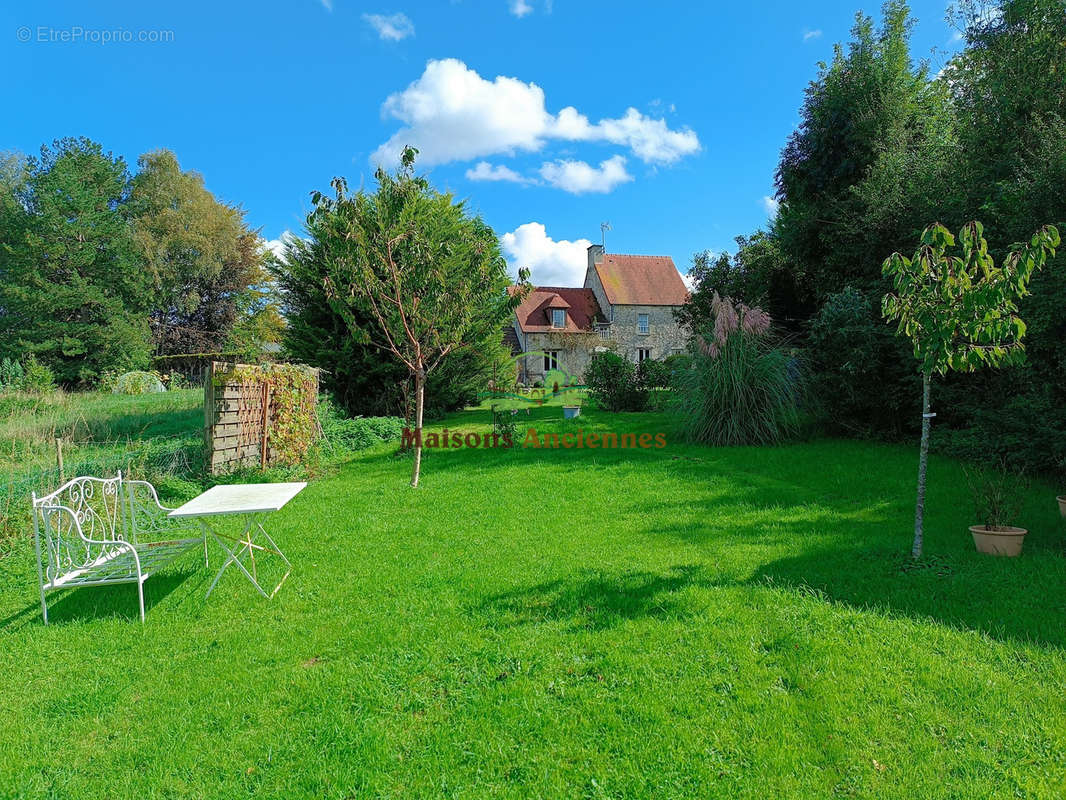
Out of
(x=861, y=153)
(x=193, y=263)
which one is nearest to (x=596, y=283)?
(x=861, y=153)

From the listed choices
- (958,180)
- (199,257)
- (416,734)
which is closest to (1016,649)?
(416,734)

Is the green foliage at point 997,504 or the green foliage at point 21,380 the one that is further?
the green foliage at point 21,380

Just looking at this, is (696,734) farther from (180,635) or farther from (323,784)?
(180,635)

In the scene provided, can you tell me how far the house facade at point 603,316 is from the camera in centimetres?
2855

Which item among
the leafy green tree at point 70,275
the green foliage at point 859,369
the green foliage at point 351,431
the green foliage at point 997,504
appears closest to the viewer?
the green foliage at point 997,504

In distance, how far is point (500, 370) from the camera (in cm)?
1523

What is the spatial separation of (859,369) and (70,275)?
3069 centimetres

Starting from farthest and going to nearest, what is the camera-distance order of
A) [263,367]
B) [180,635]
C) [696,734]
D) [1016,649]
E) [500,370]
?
1. [500,370]
2. [263,367]
3. [180,635]
4. [1016,649]
5. [696,734]

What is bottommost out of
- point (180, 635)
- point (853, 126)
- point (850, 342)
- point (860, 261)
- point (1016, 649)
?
point (180, 635)

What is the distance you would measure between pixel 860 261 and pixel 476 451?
8259mm

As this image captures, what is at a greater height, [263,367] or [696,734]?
[263,367]

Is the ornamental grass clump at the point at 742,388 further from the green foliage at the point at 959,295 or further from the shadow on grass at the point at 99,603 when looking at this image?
the shadow on grass at the point at 99,603

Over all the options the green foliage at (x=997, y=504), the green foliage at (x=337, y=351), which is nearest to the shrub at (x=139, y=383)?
the green foliage at (x=337, y=351)

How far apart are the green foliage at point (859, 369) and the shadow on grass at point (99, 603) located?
9.18 meters
